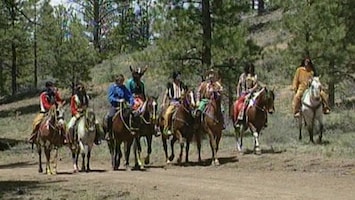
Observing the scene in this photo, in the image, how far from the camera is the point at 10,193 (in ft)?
48.1

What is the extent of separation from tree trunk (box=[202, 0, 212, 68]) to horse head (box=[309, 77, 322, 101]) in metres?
6.24

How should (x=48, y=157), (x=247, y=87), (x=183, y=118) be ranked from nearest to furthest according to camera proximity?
(x=48, y=157) → (x=183, y=118) → (x=247, y=87)

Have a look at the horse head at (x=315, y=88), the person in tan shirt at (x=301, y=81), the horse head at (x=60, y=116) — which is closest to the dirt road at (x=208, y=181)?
the horse head at (x=60, y=116)

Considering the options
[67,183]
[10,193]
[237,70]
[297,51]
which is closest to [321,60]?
[297,51]

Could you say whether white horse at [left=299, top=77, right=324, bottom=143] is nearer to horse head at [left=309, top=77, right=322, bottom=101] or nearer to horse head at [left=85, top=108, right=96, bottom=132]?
horse head at [left=309, top=77, right=322, bottom=101]

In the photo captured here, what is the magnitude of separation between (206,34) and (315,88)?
276 inches

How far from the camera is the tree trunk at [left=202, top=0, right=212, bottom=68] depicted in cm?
2606

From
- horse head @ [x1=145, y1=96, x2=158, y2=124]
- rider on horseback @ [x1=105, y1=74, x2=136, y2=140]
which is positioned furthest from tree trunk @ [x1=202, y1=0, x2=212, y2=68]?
rider on horseback @ [x1=105, y1=74, x2=136, y2=140]

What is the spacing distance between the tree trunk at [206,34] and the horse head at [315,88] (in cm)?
624

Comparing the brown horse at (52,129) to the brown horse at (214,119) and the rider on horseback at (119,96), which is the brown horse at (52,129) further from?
the brown horse at (214,119)

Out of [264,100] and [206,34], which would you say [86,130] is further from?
[206,34]

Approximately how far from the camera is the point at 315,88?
2036cm

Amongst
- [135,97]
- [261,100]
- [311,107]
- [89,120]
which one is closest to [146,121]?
[135,97]

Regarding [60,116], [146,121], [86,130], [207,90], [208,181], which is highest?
[207,90]
